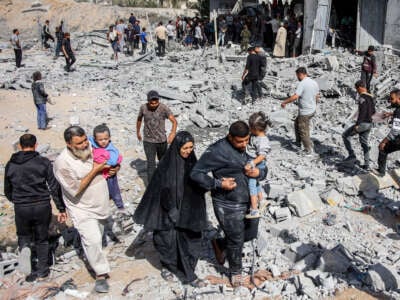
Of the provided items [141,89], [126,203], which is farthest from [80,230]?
[141,89]

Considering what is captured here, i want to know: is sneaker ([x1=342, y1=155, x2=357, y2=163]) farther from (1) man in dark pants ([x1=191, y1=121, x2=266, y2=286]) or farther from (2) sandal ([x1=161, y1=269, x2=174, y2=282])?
(2) sandal ([x1=161, y1=269, x2=174, y2=282])

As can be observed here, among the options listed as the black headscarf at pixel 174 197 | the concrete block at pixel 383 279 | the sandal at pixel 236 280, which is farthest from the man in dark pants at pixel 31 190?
the concrete block at pixel 383 279

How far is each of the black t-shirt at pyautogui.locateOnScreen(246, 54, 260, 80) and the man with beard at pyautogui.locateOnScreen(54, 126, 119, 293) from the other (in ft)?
22.2

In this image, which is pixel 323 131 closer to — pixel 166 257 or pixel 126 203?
pixel 126 203

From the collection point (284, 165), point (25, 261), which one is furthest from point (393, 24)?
point (25, 261)

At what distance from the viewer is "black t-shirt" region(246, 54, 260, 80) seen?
1001 cm

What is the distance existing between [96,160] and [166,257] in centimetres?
125

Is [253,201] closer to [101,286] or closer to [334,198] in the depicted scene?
[101,286]

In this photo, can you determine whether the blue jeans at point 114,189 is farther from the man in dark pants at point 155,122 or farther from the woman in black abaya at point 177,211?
the woman in black abaya at point 177,211

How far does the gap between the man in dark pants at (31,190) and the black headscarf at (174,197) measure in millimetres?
906

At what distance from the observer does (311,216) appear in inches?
216

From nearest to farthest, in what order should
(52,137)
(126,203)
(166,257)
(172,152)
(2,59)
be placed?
(172,152)
(166,257)
(126,203)
(52,137)
(2,59)

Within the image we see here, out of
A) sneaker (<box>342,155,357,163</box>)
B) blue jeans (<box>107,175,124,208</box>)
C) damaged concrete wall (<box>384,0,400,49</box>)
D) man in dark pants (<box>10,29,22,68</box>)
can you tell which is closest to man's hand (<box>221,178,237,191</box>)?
blue jeans (<box>107,175,124,208</box>)

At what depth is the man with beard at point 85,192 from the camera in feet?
12.5
